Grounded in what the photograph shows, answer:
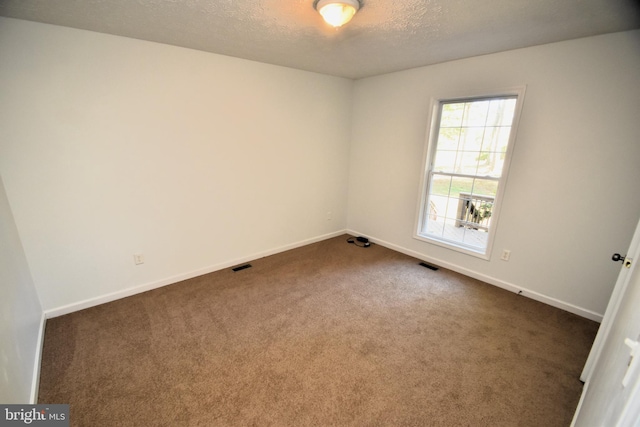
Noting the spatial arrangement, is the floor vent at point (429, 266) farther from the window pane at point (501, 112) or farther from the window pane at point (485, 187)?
the window pane at point (501, 112)

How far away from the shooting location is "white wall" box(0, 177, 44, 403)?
1.23 metres

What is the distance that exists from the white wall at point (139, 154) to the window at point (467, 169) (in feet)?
5.51

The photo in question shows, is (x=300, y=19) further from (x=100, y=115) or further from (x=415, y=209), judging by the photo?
(x=415, y=209)

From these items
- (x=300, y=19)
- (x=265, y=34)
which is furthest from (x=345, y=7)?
(x=265, y=34)

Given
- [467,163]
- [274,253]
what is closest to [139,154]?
[274,253]

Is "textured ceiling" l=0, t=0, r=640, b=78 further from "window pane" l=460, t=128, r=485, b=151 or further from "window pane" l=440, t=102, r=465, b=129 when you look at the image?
"window pane" l=460, t=128, r=485, b=151

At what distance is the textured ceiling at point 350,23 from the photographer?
162 cm

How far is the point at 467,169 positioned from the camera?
9.96ft

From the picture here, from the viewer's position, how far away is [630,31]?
1.94 m

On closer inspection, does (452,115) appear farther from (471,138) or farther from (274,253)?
(274,253)

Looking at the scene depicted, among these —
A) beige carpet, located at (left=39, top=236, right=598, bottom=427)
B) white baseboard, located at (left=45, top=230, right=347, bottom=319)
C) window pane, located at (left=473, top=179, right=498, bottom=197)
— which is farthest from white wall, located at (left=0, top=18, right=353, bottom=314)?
window pane, located at (left=473, top=179, right=498, bottom=197)

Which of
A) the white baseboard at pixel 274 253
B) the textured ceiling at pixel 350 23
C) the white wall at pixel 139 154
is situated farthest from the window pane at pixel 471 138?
the white wall at pixel 139 154

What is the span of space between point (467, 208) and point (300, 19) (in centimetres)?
273

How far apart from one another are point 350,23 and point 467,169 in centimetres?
209
